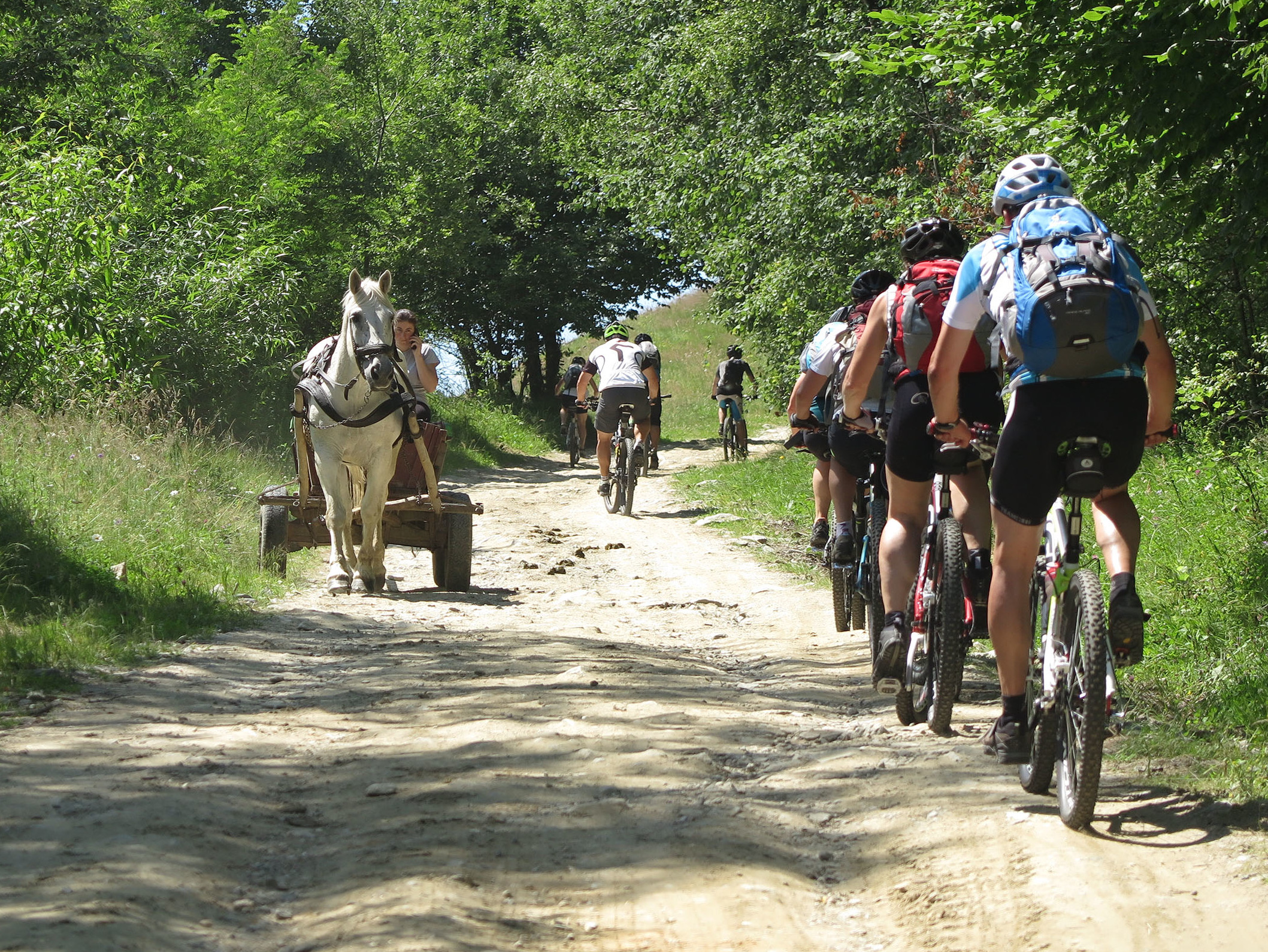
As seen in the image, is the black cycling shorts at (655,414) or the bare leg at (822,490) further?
the black cycling shorts at (655,414)

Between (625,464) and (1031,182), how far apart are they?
11807 millimetres

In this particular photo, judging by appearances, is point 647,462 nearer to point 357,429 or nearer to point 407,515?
point 407,515

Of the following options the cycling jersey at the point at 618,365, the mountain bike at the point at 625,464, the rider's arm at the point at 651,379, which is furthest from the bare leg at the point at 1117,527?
the rider's arm at the point at 651,379

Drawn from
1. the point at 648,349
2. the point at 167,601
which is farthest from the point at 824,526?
the point at 648,349

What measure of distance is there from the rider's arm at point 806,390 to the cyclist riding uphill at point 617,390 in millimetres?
8258

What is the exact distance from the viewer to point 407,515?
33.4 ft

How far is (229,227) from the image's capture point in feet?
62.4

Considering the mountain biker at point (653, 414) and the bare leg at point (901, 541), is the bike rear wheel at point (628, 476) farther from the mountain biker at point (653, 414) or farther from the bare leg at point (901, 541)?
the bare leg at point (901, 541)

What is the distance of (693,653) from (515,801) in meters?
3.54

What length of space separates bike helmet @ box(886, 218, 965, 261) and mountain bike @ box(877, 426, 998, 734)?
93cm

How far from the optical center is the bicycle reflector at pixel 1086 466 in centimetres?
397

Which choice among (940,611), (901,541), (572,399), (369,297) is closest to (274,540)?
(369,297)

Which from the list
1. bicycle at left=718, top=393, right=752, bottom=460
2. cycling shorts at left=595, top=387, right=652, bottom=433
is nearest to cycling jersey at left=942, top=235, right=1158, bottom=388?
cycling shorts at left=595, top=387, right=652, bottom=433

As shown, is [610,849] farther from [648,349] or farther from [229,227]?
[229,227]
